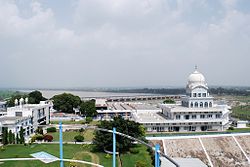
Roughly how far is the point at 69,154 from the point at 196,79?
22.7 metres

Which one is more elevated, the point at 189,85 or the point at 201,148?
the point at 189,85

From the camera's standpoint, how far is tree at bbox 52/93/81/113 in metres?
51.8

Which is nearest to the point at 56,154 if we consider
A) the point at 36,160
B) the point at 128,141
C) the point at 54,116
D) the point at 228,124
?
the point at 36,160

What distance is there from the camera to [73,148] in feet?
88.4

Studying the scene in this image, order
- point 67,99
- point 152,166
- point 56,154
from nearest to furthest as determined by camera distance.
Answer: point 152,166
point 56,154
point 67,99

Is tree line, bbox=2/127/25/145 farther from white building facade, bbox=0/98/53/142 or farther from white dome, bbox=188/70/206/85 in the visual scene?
white dome, bbox=188/70/206/85

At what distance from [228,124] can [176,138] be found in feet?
47.6

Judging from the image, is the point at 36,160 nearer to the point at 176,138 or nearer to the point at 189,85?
the point at 176,138

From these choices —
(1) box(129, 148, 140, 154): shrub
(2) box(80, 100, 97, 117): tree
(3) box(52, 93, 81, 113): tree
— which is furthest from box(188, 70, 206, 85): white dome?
(3) box(52, 93, 81, 113): tree

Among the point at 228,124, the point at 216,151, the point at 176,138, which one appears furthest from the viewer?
the point at 228,124

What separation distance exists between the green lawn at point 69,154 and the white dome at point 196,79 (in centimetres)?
1681

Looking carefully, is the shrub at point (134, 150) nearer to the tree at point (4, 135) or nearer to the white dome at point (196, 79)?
the tree at point (4, 135)

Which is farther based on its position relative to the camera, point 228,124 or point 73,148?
point 228,124

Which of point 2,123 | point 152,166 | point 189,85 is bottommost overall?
point 152,166
